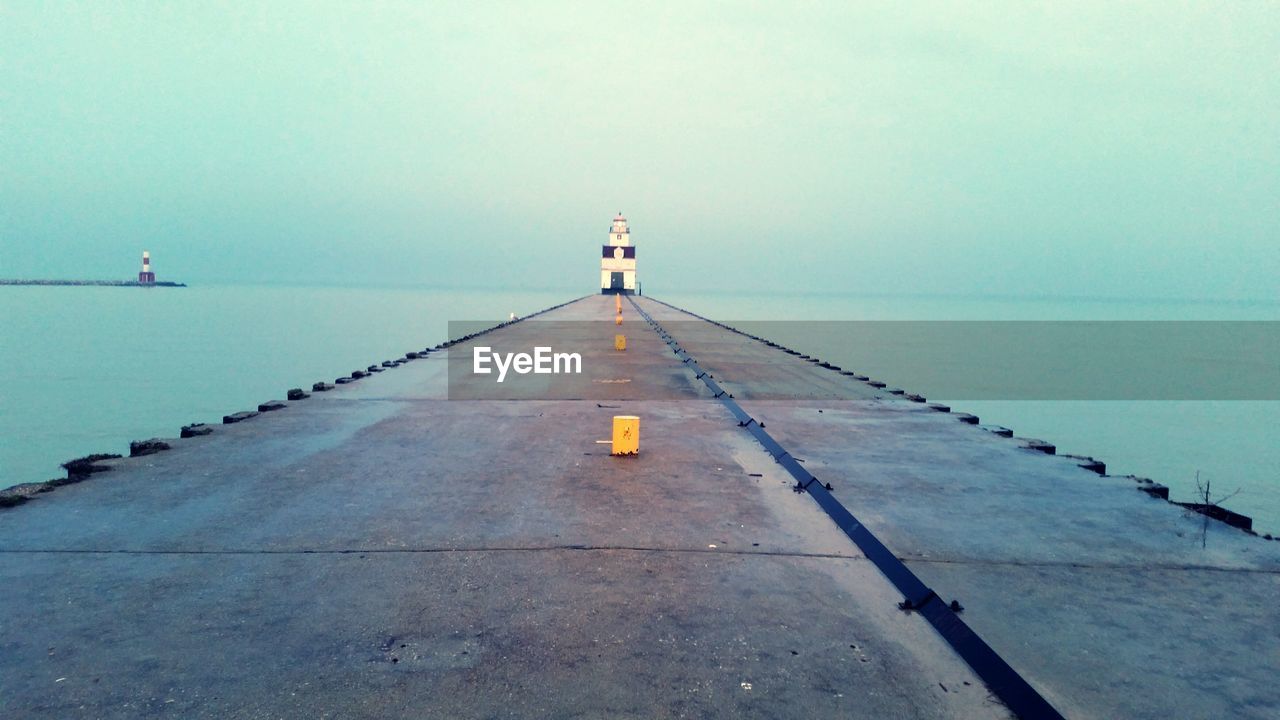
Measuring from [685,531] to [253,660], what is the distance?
2968 millimetres

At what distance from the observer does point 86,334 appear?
50.0 metres

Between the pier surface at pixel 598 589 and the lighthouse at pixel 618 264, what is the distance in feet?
294

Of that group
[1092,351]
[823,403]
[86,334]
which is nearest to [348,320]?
[86,334]

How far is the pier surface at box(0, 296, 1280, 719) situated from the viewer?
3422 millimetres

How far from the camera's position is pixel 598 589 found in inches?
179

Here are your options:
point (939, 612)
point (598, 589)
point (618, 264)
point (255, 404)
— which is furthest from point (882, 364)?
point (618, 264)

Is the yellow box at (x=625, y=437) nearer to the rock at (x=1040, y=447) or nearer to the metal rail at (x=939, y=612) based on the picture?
the metal rail at (x=939, y=612)

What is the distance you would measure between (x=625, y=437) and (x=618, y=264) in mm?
89665

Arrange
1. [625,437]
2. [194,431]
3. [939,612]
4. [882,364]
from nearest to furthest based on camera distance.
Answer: [939,612] → [625,437] → [194,431] → [882,364]

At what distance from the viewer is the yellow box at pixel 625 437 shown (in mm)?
8125

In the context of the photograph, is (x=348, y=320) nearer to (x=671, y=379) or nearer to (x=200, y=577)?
(x=671, y=379)

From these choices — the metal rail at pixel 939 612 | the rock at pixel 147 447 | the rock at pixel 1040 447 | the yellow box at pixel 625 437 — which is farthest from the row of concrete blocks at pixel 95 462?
the rock at pixel 1040 447

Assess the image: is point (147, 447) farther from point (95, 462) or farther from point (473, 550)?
point (473, 550)

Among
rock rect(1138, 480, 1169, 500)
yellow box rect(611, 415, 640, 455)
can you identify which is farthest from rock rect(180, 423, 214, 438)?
rock rect(1138, 480, 1169, 500)
